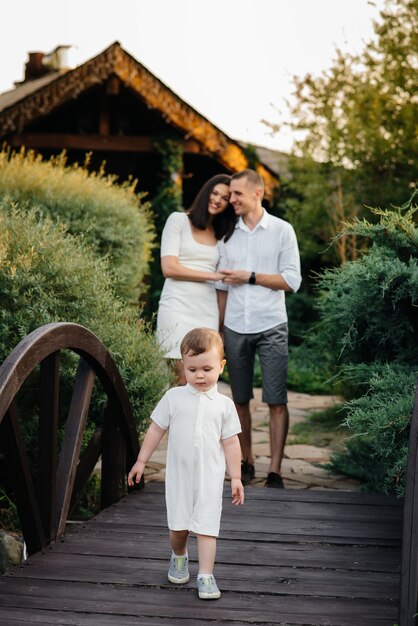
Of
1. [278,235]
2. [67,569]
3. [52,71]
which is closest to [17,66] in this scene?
[52,71]

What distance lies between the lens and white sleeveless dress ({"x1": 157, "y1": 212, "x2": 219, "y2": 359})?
620cm

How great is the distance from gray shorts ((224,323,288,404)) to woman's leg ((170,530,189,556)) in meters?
2.27

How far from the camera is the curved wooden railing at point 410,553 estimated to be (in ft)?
10.2

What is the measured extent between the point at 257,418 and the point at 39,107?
19.2 feet

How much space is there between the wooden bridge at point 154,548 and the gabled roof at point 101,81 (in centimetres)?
843

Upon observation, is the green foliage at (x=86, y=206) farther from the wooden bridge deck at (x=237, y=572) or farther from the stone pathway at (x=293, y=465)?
the wooden bridge deck at (x=237, y=572)

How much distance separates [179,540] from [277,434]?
237 centimetres

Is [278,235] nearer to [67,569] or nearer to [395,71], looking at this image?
[67,569]

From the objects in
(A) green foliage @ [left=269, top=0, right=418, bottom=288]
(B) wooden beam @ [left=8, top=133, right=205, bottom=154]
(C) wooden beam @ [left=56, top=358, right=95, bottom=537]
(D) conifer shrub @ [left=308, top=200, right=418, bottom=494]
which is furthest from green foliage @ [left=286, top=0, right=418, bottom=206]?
(C) wooden beam @ [left=56, top=358, right=95, bottom=537]

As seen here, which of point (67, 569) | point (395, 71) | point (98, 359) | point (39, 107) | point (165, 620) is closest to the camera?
point (165, 620)

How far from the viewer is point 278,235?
241 inches

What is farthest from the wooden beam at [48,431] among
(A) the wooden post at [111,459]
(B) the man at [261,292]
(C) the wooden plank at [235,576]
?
(B) the man at [261,292]

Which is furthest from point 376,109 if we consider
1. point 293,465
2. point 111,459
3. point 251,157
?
point 111,459

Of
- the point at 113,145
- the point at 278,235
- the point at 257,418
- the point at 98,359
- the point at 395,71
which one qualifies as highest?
the point at 395,71
